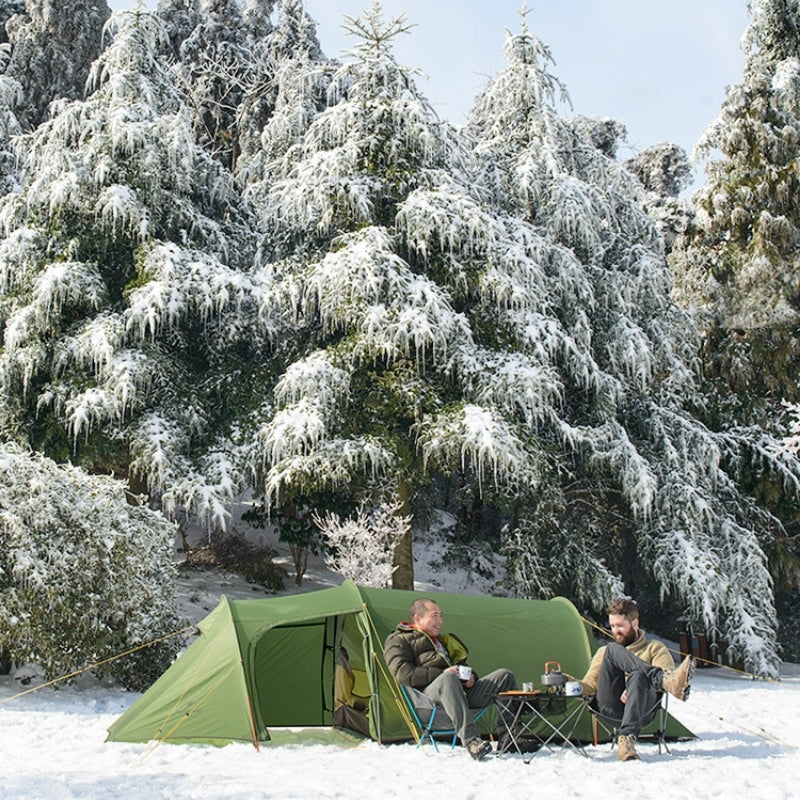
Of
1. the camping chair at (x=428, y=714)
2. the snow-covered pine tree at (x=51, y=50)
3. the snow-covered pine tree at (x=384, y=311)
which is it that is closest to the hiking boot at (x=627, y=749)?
the camping chair at (x=428, y=714)

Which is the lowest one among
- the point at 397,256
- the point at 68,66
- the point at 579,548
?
the point at 579,548

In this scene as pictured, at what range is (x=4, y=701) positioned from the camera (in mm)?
9055

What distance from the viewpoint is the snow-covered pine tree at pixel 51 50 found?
26.8m

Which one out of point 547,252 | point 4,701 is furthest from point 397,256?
point 4,701

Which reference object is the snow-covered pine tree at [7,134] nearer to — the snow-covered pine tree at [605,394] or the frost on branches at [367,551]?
the snow-covered pine tree at [605,394]

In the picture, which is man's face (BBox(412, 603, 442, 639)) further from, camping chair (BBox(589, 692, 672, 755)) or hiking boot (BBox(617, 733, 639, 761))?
hiking boot (BBox(617, 733, 639, 761))

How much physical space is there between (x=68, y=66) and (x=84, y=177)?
1495 cm

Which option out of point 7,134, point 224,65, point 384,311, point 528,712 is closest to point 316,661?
point 528,712

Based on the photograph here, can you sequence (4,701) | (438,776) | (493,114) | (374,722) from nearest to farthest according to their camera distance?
(438,776) → (374,722) → (4,701) → (493,114)

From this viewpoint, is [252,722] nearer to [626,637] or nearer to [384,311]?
[626,637]

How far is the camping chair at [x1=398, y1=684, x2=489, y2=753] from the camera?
6605mm

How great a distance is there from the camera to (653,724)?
7.34 m

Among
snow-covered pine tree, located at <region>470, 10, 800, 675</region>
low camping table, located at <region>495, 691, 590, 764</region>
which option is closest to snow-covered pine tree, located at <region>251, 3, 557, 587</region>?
snow-covered pine tree, located at <region>470, 10, 800, 675</region>

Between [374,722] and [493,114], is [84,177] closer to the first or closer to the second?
[493,114]
